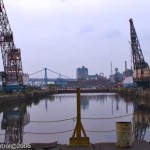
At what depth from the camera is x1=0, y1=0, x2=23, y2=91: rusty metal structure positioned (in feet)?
264

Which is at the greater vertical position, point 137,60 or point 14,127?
point 137,60

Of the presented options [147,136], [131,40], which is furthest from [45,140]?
[131,40]

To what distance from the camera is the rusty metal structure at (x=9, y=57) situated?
264 ft

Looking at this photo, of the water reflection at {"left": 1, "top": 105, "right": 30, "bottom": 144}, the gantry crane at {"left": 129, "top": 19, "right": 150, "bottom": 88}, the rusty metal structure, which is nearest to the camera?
the water reflection at {"left": 1, "top": 105, "right": 30, "bottom": 144}

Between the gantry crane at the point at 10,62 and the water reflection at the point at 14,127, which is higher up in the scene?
the gantry crane at the point at 10,62

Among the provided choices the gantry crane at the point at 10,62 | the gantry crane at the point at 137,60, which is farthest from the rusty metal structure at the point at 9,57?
the gantry crane at the point at 137,60

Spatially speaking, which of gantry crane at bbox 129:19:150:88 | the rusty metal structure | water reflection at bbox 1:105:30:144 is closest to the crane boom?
gantry crane at bbox 129:19:150:88

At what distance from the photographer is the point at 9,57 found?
281 ft

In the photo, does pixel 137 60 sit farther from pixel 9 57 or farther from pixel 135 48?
pixel 9 57

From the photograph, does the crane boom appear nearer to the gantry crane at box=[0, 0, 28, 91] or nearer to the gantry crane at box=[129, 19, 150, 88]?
the gantry crane at box=[129, 19, 150, 88]

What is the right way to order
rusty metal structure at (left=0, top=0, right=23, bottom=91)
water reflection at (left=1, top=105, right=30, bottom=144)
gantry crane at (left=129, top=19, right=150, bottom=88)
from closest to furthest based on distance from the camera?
water reflection at (left=1, top=105, right=30, bottom=144), rusty metal structure at (left=0, top=0, right=23, bottom=91), gantry crane at (left=129, top=19, right=150, bottom=88)

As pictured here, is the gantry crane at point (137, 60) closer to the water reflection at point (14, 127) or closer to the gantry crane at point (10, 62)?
the gantry crane at point (10, 62)

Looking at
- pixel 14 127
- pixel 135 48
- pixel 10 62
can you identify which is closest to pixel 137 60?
pixel 135 48

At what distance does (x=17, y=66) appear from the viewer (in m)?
87.2
